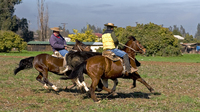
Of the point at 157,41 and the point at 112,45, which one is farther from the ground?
the point at 112,45

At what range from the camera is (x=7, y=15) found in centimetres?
7188

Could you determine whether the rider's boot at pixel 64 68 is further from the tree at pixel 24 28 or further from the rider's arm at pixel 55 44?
the tree at pixel 24 28

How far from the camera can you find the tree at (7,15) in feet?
232

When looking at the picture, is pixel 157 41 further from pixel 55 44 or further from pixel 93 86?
pixel 93 86

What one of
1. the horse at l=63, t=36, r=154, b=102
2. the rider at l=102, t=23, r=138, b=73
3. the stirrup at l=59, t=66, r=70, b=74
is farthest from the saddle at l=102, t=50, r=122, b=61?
the stirrup at l=59, t=66, r=70, b=74

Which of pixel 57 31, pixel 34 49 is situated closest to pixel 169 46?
pixel 34 49

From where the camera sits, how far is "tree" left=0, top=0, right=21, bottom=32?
7081cm

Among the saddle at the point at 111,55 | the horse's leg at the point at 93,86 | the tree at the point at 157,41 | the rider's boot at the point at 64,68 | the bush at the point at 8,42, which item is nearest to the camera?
the horse's leg at the point at 93,86

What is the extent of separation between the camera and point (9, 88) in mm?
11812

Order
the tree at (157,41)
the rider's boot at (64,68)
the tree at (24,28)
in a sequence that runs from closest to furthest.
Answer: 1. the rider's boot at (64,68)
2. the tree at (157,41)
3. the tree at (24,28)

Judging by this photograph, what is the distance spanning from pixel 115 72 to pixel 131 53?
1349 mm

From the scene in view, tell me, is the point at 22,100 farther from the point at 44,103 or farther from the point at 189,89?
the point at 189,89

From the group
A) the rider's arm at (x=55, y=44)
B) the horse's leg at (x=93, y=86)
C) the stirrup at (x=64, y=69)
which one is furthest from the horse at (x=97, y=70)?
the rider's arm at (x=55, y=44)

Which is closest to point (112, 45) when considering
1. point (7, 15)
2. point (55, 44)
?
point (55, 44)
